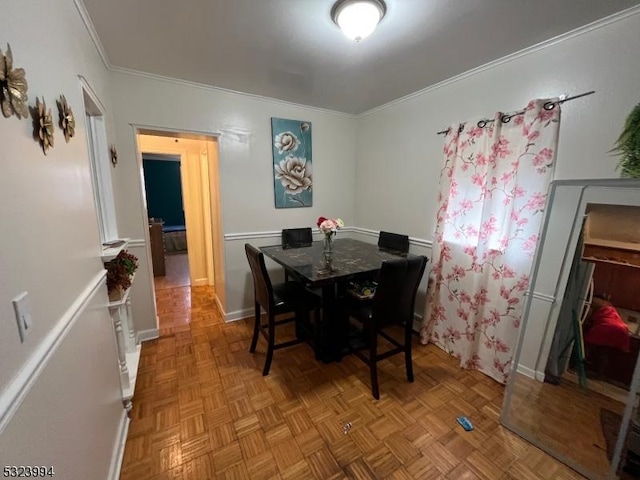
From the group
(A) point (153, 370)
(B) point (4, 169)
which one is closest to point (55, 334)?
(B) point (4, 169)

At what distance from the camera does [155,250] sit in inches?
171

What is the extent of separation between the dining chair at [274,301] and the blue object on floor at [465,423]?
45.2 inches

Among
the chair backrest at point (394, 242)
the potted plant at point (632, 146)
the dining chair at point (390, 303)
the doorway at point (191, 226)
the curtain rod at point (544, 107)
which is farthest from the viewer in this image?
the doorway at point (191, 226)

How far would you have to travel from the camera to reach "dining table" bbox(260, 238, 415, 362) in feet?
6.12

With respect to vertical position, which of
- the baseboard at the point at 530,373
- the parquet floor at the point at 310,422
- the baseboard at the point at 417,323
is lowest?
the parquet floor at the point at 310,422

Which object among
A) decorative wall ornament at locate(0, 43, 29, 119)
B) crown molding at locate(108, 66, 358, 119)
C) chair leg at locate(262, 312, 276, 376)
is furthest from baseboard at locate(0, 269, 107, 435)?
crown molding at locate(108, 66, 358, 119)

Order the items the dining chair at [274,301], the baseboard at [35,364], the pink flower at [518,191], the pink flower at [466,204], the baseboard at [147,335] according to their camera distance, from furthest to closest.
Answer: the baseboard at [147,335] < the pink flower at [466,204] < the dining chair at [274,301] < the pink flower at [518,191] < the baseboard at [35,364]

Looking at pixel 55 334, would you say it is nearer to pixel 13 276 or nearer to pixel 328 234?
pixel 13 276

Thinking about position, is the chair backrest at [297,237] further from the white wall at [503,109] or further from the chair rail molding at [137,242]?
the chair rail molding at [137,242]

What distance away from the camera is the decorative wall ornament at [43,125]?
82 cm

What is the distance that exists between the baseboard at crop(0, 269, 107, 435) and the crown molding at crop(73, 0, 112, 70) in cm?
151

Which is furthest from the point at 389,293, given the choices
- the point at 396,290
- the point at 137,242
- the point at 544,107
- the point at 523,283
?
the point at 137,242

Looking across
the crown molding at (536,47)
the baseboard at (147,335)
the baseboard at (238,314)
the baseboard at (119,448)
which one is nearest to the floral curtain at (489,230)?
the crown molding at (536,47)

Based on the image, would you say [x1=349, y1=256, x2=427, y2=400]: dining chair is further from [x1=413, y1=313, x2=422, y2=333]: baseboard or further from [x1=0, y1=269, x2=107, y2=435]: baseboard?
[x1=0, y1=269, x2=107, y2=435]: baseboard
